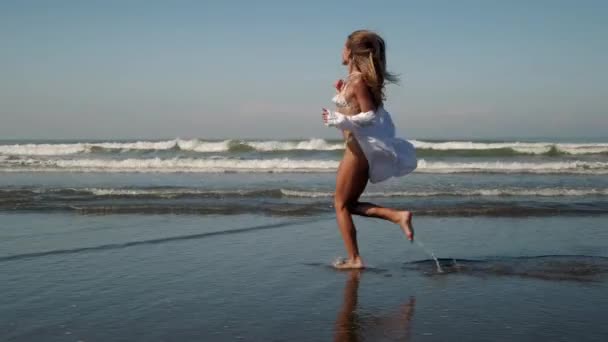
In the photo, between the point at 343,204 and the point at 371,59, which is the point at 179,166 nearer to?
the point at 343,204

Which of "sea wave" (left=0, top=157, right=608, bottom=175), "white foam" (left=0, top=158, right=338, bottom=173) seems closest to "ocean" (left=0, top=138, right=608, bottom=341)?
"sea wave" (left=0, top=157, right=608, bottom=175)

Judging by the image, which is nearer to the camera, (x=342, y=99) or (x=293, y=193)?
(x=342, y=99)

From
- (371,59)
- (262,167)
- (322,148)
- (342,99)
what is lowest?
(262,167)

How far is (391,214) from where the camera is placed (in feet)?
14.9

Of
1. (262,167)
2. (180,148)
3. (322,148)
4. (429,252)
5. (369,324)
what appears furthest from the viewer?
(180,148)

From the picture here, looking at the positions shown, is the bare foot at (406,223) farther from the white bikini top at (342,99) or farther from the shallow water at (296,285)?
the white bikini top at (342,99)

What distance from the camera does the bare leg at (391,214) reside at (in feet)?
14.7

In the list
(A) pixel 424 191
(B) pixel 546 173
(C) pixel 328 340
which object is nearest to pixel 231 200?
(A) pixel 424 191

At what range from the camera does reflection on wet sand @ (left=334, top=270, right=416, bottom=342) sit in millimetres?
2971

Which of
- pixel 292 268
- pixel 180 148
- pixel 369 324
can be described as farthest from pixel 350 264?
pixel 180 148

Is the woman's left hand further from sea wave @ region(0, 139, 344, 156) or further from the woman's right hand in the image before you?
sea wave @ region(0, 139, 344, 156)

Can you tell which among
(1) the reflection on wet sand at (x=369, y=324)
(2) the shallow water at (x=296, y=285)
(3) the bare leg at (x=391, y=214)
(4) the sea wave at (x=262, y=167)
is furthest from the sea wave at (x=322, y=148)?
(1) the reflection on wet sand at (x=369, y=324)

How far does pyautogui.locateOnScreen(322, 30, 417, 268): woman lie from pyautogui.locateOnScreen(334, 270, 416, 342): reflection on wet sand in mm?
1049

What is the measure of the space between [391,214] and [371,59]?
1.16 metres
